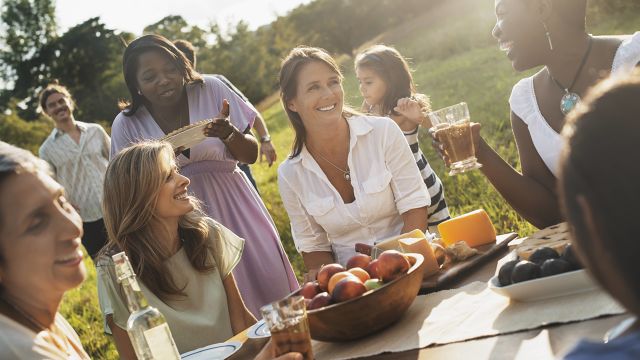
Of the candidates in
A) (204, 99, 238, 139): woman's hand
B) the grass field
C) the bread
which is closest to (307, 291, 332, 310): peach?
the bread

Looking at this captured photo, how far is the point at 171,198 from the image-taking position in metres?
3.25

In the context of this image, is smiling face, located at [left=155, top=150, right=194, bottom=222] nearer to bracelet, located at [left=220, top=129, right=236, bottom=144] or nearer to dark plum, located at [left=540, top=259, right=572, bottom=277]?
bracelet, located at [left=220, top=129, right=236, bottom=144]

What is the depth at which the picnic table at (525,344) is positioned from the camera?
1593mm

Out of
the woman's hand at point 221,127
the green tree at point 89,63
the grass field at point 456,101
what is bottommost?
the grass field at point 456,101

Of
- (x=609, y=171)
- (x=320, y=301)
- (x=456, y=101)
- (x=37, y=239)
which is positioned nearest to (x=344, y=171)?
(x=320, y=301)

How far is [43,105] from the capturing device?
7.56 meters

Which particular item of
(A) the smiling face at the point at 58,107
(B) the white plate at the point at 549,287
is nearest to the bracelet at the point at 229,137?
(B) the white plate at the point at 549,287

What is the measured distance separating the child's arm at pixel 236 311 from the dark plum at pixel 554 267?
163 cm

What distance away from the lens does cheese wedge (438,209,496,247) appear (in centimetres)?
275

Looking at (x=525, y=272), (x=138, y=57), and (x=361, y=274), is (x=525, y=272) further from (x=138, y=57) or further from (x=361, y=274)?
(x=138, y=57)

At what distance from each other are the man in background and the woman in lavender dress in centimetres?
353

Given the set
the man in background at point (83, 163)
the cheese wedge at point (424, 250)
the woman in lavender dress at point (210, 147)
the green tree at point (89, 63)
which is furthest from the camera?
the green tree at point (89, 63)

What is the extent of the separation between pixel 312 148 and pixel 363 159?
0.29m

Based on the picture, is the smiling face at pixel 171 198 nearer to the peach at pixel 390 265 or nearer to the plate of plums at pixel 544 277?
the peach at pixel 390 265
